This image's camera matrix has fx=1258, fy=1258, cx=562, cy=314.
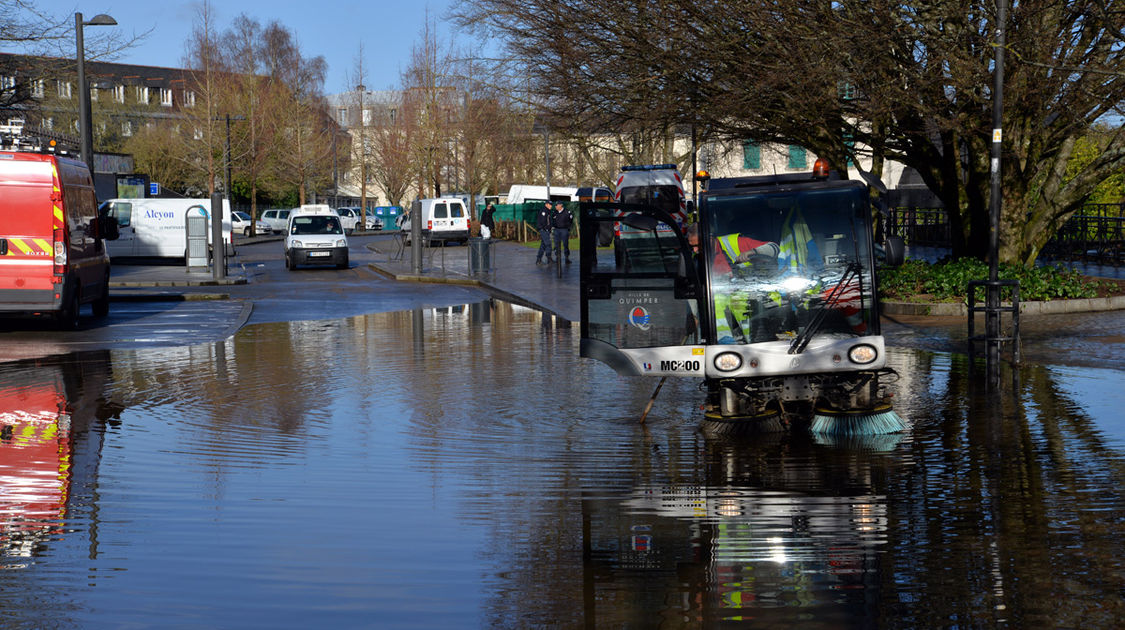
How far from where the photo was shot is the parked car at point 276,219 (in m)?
74.8

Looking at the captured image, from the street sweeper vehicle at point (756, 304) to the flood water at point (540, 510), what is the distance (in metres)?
0.52

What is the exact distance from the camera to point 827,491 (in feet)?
25.6

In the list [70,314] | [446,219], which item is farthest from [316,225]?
[70,314]

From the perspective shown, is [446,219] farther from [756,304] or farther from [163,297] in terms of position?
[756,304]

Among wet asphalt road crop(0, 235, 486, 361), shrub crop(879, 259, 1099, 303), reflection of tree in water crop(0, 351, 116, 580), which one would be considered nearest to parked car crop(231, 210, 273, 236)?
wet asphalt road crop(0, 235, 486, 361)

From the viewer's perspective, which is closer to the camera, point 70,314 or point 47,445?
point 47,445

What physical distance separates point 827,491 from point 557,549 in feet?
7.02

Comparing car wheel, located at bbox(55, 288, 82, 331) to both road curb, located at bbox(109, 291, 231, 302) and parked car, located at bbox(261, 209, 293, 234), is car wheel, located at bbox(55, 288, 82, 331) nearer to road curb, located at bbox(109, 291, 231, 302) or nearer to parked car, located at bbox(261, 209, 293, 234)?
road curb, located at bbox(109, 291, 231, 302)

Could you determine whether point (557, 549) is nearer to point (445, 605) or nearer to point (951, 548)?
point (445, 605)

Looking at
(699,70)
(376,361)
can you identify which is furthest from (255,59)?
(376,361)

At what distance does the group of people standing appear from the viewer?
116 ft

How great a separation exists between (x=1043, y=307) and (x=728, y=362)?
11771mm

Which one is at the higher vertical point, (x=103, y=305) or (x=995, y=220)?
(x=995, y=220)

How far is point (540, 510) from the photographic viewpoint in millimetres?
7375
